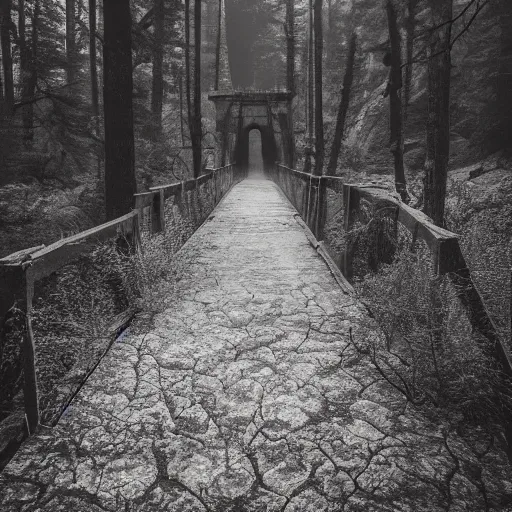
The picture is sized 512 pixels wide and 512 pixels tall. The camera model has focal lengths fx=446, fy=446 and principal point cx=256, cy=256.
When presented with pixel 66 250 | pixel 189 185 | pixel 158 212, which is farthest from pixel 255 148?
pixel 66 250

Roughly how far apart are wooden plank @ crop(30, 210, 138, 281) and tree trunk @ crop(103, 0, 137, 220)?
3.91 m

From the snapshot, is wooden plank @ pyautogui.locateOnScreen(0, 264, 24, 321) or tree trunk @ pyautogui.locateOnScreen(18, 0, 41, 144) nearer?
wooden plank @ pyautogui.locateOnScreen(0, 264, 24, 321)

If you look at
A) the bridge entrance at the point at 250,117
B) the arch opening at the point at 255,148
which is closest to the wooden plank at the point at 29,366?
the bridge entrance at the point at 250,117

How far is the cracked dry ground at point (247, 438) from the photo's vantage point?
88.9 inches

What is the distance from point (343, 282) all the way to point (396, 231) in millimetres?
1536

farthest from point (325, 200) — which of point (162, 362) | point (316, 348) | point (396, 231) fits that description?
point (162, 362)

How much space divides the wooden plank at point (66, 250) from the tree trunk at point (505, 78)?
16522 millimetres

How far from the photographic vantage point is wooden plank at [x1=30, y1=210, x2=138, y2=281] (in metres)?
2.76

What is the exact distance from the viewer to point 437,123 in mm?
7914

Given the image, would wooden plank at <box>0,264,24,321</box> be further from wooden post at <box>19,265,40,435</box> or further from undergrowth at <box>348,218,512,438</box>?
undergrowth at <box>348,218,512,438</box>

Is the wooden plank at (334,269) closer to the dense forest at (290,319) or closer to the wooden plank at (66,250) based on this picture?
the dense forest at (290,319)

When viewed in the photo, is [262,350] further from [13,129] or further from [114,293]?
[13,129]

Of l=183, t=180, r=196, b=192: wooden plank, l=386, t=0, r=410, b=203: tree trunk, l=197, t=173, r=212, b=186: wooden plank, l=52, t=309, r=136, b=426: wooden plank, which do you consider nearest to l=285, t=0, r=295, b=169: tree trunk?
l=386, t=0, r=410, b=203: tree trunk

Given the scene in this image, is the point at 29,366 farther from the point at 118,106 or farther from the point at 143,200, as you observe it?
the point at 118,106
